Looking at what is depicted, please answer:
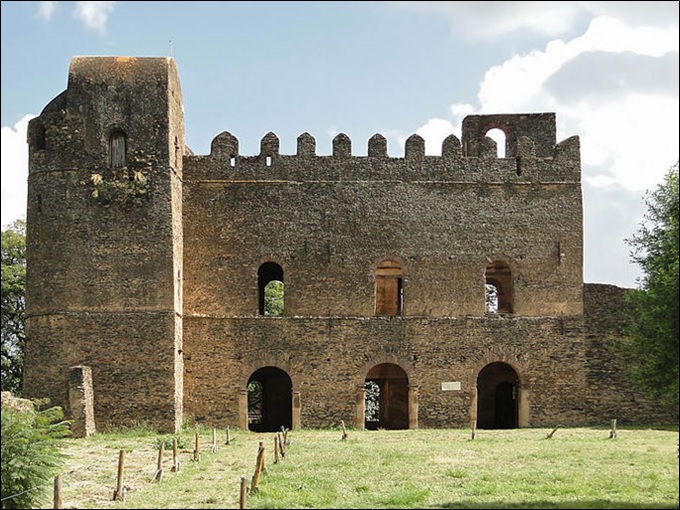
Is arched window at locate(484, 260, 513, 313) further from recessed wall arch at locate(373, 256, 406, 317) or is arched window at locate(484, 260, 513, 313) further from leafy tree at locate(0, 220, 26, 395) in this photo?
leafy tree at locate(0, 220, 26, 395)

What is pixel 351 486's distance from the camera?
16.0 meters

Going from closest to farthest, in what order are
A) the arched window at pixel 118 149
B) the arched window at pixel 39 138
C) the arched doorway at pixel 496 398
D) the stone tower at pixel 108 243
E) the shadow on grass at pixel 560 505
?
the shadow on grass at pixel 560 505
the stone tower at pixel 108 243
the arched window at pixel 118 149
the arched window at pixel 39 138
the arched doorway at pixel 496 398

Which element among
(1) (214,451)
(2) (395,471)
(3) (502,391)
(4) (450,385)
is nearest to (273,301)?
(3) (502,391)

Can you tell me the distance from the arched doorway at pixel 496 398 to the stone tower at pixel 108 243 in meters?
9.00

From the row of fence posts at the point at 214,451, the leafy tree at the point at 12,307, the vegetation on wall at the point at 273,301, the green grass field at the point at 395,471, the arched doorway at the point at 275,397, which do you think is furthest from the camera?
the vegetation on wall at the point at 273,301

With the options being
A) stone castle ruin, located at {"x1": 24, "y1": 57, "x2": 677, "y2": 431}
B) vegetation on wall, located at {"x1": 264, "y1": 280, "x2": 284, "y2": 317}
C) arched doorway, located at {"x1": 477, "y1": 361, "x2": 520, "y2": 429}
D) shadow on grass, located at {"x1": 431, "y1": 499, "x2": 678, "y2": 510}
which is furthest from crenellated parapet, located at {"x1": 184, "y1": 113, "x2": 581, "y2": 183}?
vegetation on wall, located at {"x1": 264, "y1": 280, "x2": 284, "y2": 317}

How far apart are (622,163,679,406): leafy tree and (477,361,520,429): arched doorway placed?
11248 mm

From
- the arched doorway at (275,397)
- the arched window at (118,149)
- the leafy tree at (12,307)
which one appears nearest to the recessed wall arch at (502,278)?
the arched doorway at (275,397)

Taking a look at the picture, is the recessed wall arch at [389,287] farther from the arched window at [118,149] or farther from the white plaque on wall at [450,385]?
the arched window at [118,149]

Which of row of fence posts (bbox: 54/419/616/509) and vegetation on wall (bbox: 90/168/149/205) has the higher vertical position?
vegetation on wall (bbox: 90/168/149/205)

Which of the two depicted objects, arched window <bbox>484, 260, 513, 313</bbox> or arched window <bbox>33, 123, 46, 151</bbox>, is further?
arched window <bbox>484, 260, 513, 313</bbox>

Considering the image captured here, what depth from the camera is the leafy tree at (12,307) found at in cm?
3616

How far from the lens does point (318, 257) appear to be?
84.9 ft

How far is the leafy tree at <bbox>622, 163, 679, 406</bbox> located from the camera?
14.6 m
